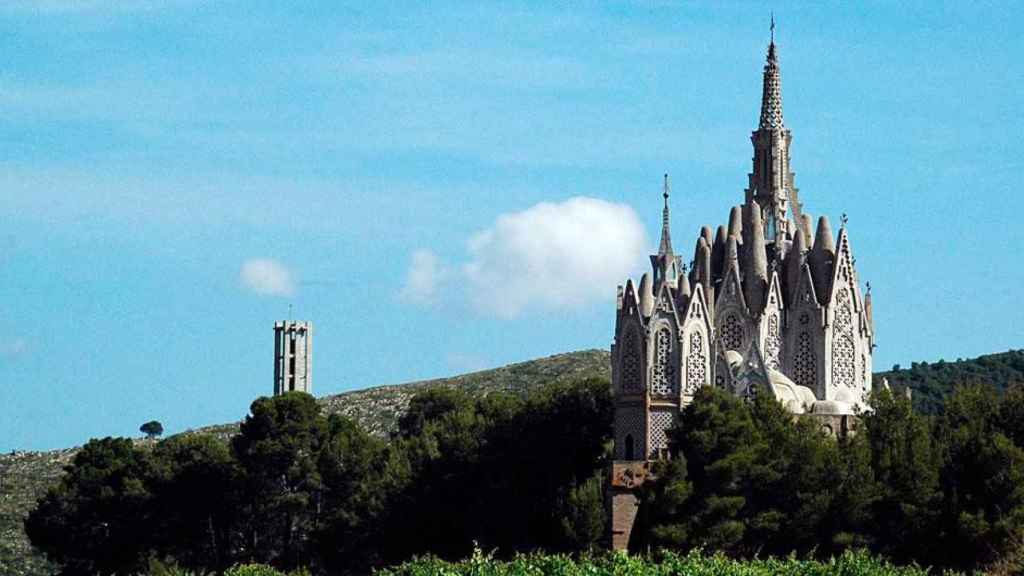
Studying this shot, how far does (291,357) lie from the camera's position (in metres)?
136

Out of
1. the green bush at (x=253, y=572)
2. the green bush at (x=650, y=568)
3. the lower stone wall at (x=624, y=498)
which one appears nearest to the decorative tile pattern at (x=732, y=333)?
the lower stone wall at (x=624, y=498)

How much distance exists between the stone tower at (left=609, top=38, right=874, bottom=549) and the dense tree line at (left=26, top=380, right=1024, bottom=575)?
1847mm

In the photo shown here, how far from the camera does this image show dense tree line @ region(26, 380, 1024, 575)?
68250 millimetres

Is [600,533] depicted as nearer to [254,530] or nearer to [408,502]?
[408,502]

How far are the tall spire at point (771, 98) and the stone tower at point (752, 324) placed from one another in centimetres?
4

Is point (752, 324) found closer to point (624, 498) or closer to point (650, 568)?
point (624, 498)

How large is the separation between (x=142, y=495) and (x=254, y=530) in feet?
15.6

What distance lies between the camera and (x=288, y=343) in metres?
136

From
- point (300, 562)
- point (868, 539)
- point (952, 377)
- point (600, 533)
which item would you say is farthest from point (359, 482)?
point (952, 377)

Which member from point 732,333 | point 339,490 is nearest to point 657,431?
point 732,333

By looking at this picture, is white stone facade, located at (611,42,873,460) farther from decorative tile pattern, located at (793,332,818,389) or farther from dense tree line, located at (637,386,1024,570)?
dense tree line, located at (637,386,1024,570)

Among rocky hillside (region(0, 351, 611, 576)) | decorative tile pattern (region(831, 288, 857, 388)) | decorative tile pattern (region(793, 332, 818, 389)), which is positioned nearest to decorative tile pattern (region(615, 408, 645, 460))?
decorative tile pattern (region(793, 332, 818, 389))

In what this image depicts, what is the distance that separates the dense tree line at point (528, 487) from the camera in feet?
224

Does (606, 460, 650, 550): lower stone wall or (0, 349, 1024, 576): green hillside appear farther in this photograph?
(0, 349, 1024, 576): green hillside
